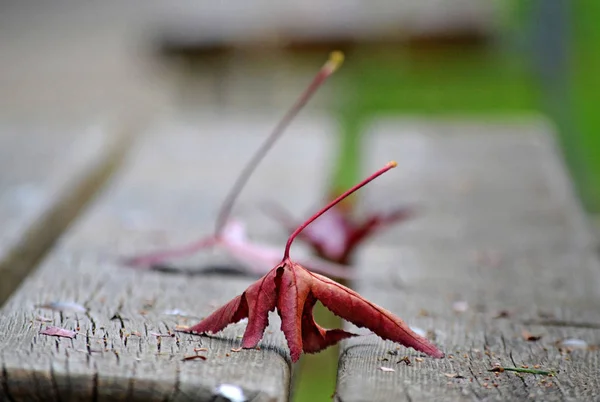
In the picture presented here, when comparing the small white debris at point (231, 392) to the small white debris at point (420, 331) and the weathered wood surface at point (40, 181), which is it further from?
the weathered wood surface at point (40, 181)

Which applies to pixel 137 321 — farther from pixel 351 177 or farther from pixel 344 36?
pixel 344 36

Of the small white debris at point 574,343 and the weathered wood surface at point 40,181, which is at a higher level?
the small white debris at point 574,343

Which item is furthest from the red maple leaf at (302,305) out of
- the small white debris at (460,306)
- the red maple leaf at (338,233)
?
the red maple leaf at (338,233)

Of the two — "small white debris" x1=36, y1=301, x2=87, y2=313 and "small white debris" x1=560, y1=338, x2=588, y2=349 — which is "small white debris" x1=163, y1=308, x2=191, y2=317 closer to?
"small white debris" x1=36, y1=301, x2=87, y2=313

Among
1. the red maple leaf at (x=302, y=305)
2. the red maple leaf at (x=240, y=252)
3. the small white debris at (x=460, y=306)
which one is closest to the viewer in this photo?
the red maple leaf at (x=302, y=305)

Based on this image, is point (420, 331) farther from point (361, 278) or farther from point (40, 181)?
point (40, 181)

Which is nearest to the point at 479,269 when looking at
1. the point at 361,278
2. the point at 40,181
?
the point at 361,278

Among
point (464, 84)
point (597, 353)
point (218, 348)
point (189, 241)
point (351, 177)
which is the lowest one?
point (464, 84)

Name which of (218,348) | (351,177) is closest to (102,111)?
(351,177)
